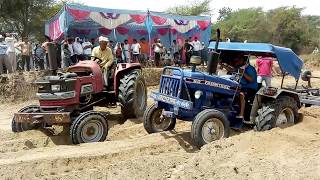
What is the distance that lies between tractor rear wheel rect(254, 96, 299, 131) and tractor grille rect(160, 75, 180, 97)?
1.70m

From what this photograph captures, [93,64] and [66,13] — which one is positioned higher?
[66,13]

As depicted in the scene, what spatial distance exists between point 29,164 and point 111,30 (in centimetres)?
1606

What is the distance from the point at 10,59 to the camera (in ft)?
56.1

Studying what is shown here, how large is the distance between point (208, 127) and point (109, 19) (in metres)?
13.6

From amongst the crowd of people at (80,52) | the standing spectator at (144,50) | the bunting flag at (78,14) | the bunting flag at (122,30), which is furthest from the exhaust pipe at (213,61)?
the bunting flag at (122,30)

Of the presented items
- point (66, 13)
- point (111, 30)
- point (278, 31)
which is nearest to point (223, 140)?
point (66, 13)

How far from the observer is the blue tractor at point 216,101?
864cm

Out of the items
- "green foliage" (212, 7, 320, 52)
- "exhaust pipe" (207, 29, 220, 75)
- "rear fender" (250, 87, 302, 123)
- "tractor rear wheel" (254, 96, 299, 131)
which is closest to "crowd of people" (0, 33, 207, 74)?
"exhaust pipe" (207, 29, 220, 75)

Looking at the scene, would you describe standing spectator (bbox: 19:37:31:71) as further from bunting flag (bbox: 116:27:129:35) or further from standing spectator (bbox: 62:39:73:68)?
bunting flag (bbox: 116:27:129:35)

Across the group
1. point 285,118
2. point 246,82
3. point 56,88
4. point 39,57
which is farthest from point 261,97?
point 39,57

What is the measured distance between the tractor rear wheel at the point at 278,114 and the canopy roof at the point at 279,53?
0.56m

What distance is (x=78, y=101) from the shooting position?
31.4ft

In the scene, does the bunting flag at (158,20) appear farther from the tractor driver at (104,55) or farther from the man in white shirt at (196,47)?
the tractor driver at (104,55)

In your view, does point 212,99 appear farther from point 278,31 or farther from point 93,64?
point 278,31
